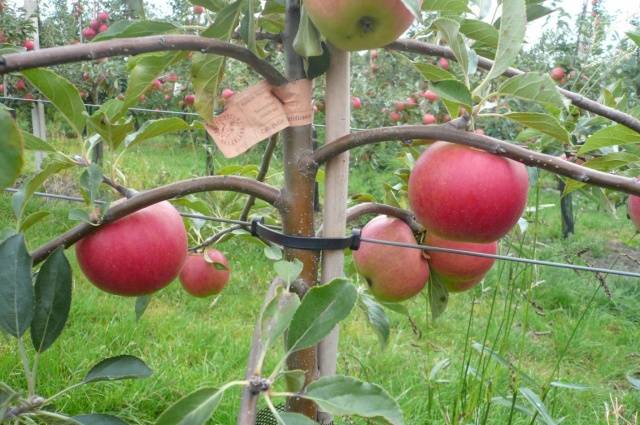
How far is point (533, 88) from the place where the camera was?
53cm

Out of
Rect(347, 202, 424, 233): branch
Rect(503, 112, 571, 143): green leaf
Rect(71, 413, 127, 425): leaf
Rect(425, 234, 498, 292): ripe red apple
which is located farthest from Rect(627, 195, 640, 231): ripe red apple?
Rect(71, 413, 127, 425): leaf

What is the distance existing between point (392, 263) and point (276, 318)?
374 millimetres

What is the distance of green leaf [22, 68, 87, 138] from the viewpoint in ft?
1.82

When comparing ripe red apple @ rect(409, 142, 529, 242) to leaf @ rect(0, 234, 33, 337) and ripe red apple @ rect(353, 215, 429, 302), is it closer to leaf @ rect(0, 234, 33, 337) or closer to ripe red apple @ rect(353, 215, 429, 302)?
ripe red apple @ rect(353, 215, 429, 302)

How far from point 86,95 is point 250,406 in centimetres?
462

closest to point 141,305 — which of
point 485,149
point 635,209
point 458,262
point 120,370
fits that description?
point 120,370

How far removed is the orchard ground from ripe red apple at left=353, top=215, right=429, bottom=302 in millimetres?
173

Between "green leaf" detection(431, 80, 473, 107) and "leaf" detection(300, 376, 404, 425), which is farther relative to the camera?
"green leaf" detection(431, 80, 473, 107)

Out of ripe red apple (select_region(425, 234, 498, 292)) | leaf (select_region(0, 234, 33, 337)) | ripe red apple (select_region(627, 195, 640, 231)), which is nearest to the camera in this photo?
leaf (select_region(0, 234, 33, 337))

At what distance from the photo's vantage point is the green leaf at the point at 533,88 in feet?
1.72

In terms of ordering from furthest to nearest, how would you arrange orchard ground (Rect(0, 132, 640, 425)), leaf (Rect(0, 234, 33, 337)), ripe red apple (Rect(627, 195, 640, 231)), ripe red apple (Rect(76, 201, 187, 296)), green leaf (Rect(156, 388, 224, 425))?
orchard ground (Rect(0, 132, 640, 425)) < ripe red apple (Rect(627, 195, 640, 231)) < ripe red apple (Rect(76, 201, 187, 296)) < leaf (Rect(0, 234, 33, 337)) < green leaf (Rect(156, 388, 224, 425))

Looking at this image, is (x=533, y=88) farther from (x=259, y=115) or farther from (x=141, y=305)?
(x=141, y=305)

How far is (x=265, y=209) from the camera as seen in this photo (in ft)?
3.65

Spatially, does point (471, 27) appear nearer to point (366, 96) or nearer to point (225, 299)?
point (225, 299)
